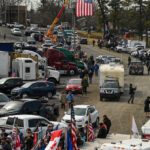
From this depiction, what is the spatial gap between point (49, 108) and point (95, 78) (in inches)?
884

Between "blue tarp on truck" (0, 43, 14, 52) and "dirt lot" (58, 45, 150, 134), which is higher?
"blue tarp on truck" (0, 43, 14, 52)

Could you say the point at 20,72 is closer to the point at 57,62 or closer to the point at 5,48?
the point at 5,48

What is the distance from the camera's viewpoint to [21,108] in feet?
86.1

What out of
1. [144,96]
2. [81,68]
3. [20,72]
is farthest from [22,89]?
[81,68]

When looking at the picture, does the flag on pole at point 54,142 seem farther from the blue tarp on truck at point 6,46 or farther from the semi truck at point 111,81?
the blue tarp on truck at point 6,46

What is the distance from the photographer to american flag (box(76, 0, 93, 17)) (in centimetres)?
5084

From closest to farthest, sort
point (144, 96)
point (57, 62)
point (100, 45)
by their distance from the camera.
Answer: point (144, 96) < point (57, 62) < point (100, 45)

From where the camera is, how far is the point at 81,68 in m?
53.8

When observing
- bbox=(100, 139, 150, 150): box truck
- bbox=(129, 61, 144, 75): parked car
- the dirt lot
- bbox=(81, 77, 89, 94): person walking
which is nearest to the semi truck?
the dirt lot

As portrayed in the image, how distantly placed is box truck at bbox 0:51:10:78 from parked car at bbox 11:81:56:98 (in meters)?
5.68

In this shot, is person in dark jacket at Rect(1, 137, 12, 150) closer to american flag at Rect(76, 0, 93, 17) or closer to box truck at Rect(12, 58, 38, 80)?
box truck at Rect(12, 58, 38, 80)

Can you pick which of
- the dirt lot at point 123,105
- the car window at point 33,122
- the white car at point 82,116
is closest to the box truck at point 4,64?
the dirt lot at point 123,105

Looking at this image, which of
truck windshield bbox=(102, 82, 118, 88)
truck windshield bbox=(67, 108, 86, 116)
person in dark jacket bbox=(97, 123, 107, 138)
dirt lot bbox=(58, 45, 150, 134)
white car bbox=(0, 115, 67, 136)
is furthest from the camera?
truck windshield bbox=(102, 82, 118, 88)

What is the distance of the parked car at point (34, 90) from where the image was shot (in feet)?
116
